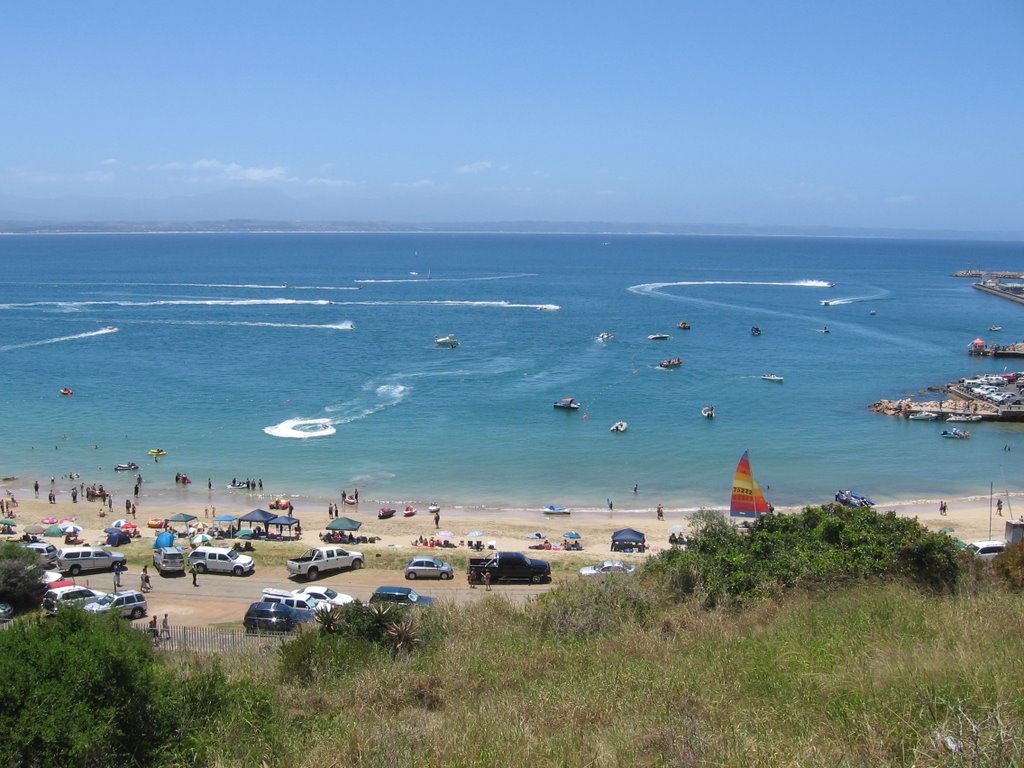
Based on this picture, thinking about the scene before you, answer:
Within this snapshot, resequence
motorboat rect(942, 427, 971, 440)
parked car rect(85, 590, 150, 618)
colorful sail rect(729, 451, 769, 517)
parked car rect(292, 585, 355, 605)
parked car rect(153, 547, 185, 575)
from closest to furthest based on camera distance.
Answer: parked car rect(85, 590, 150, 618), parked car rect(292, 585, 355, 605), parked car rect(153, 547, 185, 575), colorful sail rect(729, 451, 769, 517), motorboat rect(942, 427, 971, 440)

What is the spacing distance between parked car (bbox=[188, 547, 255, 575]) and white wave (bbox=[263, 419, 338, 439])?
61.3 ft

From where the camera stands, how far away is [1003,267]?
609 ft

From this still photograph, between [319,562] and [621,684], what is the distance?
1613 centimetres

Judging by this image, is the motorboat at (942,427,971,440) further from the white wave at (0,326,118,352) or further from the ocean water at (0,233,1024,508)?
the white wave at (0,326,118,352)

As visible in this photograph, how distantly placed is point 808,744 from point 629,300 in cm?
9856

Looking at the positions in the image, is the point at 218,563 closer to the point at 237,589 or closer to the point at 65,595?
the point at 237,589

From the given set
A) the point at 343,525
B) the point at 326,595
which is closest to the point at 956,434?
the point at 343,525

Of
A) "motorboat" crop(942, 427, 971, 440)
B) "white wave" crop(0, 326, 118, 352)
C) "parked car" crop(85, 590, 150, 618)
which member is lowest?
"motorboat" crop(942, 427, 971, 440)

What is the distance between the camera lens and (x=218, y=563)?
24438mm

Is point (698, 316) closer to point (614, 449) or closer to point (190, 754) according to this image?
point (614, 449)

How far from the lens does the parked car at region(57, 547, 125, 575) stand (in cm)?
2405

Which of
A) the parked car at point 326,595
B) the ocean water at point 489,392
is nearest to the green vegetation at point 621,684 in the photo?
the parked car at point 326,595

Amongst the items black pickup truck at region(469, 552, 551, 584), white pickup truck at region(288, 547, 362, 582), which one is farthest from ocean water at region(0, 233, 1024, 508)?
black pickup truck at region(469, 552, 551, 584)

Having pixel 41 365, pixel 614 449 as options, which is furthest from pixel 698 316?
pixel 41 365
